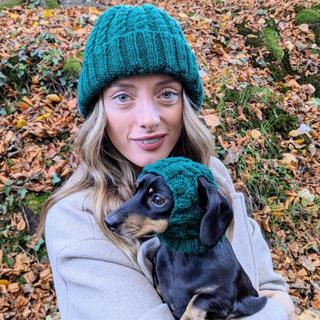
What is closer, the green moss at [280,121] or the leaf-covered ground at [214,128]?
the leaf-covered ground at [214,128]

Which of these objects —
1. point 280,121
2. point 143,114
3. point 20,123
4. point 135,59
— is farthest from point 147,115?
point 280,121

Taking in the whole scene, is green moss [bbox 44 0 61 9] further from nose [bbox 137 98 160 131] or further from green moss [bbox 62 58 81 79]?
nose [bbox 137 98 160 131]

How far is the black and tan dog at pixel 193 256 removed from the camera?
57.2 inches

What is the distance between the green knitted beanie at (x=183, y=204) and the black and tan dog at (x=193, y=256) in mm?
37

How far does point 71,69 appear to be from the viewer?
14.7 ft

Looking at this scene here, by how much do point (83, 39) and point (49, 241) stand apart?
422cm

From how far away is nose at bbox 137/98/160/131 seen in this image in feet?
6.48

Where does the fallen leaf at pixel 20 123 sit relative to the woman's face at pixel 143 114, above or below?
below

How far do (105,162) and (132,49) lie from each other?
2.88 feet

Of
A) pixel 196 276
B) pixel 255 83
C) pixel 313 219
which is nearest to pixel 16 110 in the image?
pixel 196 276

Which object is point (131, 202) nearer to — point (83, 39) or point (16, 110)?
point (16, 110)

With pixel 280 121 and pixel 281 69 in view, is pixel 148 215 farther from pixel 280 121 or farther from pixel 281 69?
pixel 281 69

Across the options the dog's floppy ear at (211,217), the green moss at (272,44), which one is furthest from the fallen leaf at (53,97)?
the green moss at (272,44)

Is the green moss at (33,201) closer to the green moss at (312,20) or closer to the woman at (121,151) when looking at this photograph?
the woman at (121,151)
